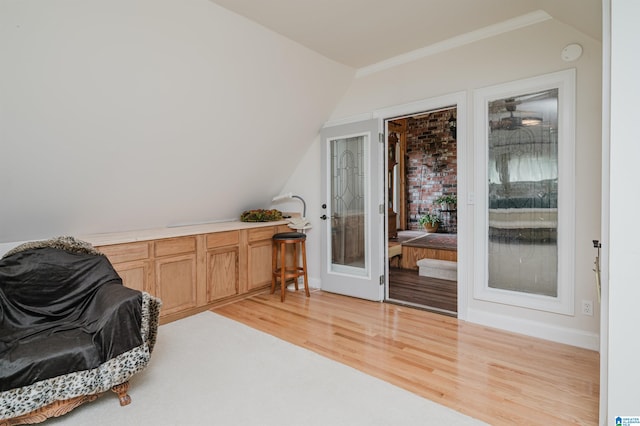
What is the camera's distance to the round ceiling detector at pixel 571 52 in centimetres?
259

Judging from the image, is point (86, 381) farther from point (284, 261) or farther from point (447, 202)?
point (447, 202)

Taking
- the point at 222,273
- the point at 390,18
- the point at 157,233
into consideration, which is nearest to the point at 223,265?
the point at 222,273

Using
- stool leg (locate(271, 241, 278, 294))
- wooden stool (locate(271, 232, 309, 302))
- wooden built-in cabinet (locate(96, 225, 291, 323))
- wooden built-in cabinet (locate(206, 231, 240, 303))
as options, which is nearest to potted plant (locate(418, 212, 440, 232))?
wooden stool (locate(271, 232, 309, 302))

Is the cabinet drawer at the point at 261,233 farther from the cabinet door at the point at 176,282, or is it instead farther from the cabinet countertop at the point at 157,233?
the cabinet door at the point at 176,282

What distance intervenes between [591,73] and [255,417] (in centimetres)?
331

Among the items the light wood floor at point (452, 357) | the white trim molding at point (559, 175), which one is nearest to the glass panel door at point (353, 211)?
the light wood floor at point (452, 357)

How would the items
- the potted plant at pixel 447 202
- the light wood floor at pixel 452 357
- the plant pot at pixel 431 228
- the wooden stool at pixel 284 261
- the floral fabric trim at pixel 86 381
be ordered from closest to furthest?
the floral fabric trim at pixel 86 381, the light wood floor at pixel 452 357, the wooden stool at pixel 284 261, the potted plant at pixel 447 202, the plant pot at pixel 431 228

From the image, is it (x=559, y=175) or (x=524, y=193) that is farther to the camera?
(x=524, y=193)

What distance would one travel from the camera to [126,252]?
3002 millimetres

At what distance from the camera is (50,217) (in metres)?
2.87

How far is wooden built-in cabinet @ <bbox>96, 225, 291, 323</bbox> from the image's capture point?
10.1ft

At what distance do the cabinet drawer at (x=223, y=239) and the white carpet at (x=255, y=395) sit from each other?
116 centimetres

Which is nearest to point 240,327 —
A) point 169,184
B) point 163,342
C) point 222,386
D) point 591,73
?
point 163,342

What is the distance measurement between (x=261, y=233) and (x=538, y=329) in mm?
2962
